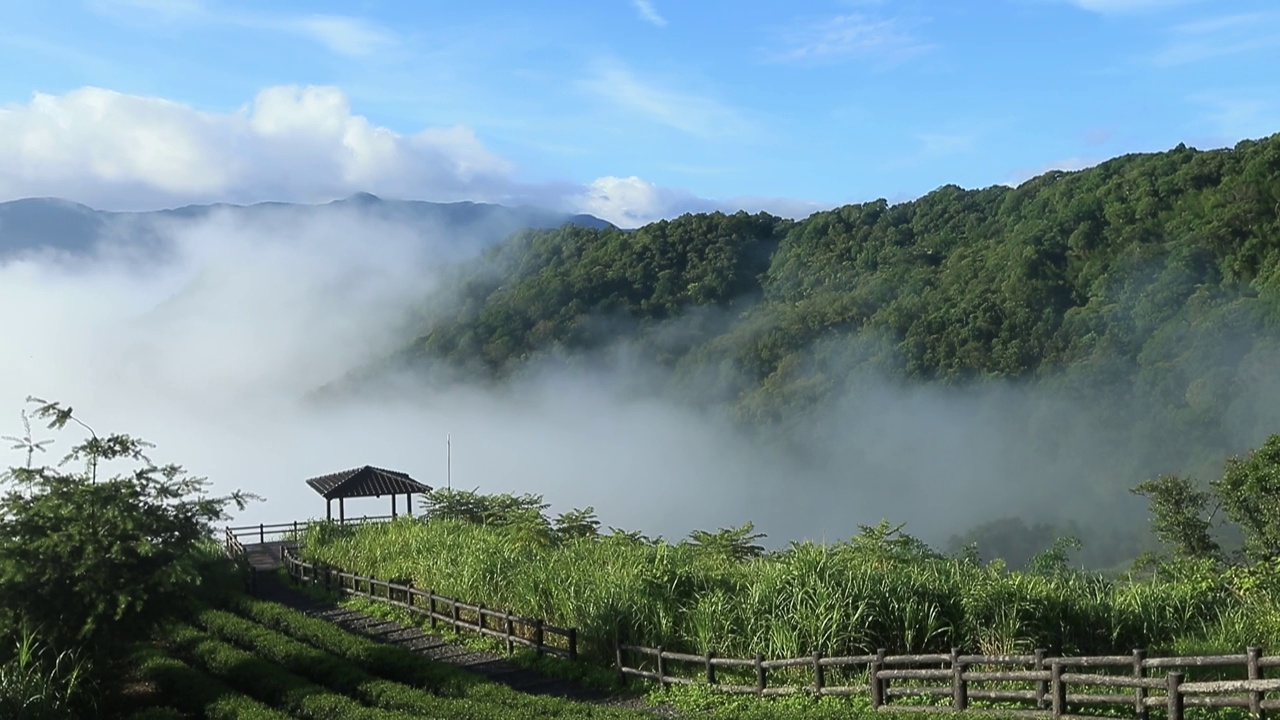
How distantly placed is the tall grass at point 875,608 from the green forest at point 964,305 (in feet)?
131

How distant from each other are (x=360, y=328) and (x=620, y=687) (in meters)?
120

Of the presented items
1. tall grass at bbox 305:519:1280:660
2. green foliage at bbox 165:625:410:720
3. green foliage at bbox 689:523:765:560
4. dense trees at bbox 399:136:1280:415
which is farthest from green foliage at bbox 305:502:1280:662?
dense trees at bbox 399:136:1280:415

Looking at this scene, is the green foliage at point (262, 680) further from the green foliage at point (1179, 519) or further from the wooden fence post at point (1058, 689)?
the green foliage at point (1179, 519)

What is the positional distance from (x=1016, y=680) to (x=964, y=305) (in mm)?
64332

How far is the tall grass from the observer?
50.6ft

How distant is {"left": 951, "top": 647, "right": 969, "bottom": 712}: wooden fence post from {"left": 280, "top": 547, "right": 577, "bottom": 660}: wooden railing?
6441mm

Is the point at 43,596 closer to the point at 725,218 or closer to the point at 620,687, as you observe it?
the point at 620,687

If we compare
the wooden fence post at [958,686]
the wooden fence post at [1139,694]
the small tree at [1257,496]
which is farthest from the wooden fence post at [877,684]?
the small tree at [1257,496]

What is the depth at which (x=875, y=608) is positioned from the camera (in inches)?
614

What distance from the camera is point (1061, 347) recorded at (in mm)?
70125

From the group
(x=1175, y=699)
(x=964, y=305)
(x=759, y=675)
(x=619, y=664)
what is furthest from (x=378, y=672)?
(x=964, y=305)

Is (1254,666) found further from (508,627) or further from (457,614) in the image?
(457,614)

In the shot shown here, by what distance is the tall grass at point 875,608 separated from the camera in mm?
15422

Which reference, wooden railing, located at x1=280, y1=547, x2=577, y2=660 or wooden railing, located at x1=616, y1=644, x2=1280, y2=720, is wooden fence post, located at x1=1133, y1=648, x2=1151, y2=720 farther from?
wooden railing, located at x1=280, y1=547, x2=577, y2=660
